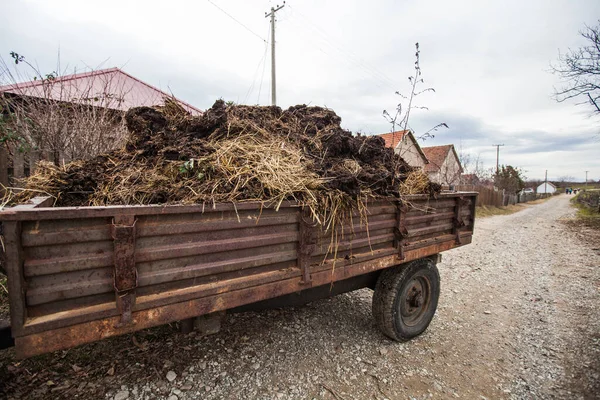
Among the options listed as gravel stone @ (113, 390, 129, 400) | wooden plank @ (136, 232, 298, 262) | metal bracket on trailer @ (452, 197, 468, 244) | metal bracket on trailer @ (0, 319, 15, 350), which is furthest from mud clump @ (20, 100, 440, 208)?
gravel stone @ (113, 390, 129, 400)

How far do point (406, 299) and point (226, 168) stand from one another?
→ 2.33 m

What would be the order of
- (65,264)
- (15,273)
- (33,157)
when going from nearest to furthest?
(15,273) < (65,264) < (33,157)

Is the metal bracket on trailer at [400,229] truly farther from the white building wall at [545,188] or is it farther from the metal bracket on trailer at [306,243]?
the white building wall at [545,188]

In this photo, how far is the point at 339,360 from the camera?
2.81m

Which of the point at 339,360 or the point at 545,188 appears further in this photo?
the point at 545,188

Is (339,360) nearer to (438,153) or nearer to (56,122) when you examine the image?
(56,122)

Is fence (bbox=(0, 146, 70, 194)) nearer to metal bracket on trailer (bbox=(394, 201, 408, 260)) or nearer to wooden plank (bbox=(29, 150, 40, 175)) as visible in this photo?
wooden plank (bbox=(29, 150, 40, 175))

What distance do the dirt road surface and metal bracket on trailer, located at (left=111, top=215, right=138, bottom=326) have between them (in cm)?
123

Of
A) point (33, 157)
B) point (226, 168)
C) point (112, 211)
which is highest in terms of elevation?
point (33, 157)

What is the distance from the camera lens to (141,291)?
5.12ft

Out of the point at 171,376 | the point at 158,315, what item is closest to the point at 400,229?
the point at 158,315

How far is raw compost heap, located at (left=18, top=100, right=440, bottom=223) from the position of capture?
197cm

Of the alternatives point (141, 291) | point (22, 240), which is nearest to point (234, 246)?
point (141, 291)

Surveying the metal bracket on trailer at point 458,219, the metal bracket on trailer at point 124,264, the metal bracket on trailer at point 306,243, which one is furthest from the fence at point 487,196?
the metal bracket on trailer at point 124,264
